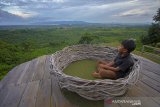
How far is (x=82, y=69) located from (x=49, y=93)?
1.42ft

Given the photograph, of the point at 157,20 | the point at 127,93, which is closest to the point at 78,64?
the point at 127,93

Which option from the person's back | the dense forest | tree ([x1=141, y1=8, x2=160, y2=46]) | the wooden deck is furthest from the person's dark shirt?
tree ([x1=141, y1=8, x2=160, y2=46])

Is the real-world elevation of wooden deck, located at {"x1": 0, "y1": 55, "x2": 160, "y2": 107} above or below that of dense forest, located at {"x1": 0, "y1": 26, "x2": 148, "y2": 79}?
above

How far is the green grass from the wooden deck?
0.21 metres

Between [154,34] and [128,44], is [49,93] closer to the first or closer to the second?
[128,44]

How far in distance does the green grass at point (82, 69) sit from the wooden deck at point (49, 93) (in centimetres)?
21

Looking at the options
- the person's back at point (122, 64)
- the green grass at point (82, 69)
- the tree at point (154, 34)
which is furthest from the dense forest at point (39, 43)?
the person's back at point (122, 64)

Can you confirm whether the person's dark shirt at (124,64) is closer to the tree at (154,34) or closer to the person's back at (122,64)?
the person's back at (122,64)

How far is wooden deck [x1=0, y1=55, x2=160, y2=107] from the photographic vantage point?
1442 millimetres

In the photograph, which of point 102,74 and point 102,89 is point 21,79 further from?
point 102,89

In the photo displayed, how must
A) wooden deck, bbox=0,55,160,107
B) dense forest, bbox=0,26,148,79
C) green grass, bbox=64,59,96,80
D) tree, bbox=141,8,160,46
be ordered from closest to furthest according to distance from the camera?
wooden deck, bbox=0,55,160,107, green grass, bbox=64,59,96,80, dense forest, bbox=0,26,148,79, tree, bbox=141,8,160,46

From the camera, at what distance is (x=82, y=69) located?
1831 mm

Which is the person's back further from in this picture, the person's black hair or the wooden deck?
the wooden deck

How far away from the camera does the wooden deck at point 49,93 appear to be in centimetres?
144
